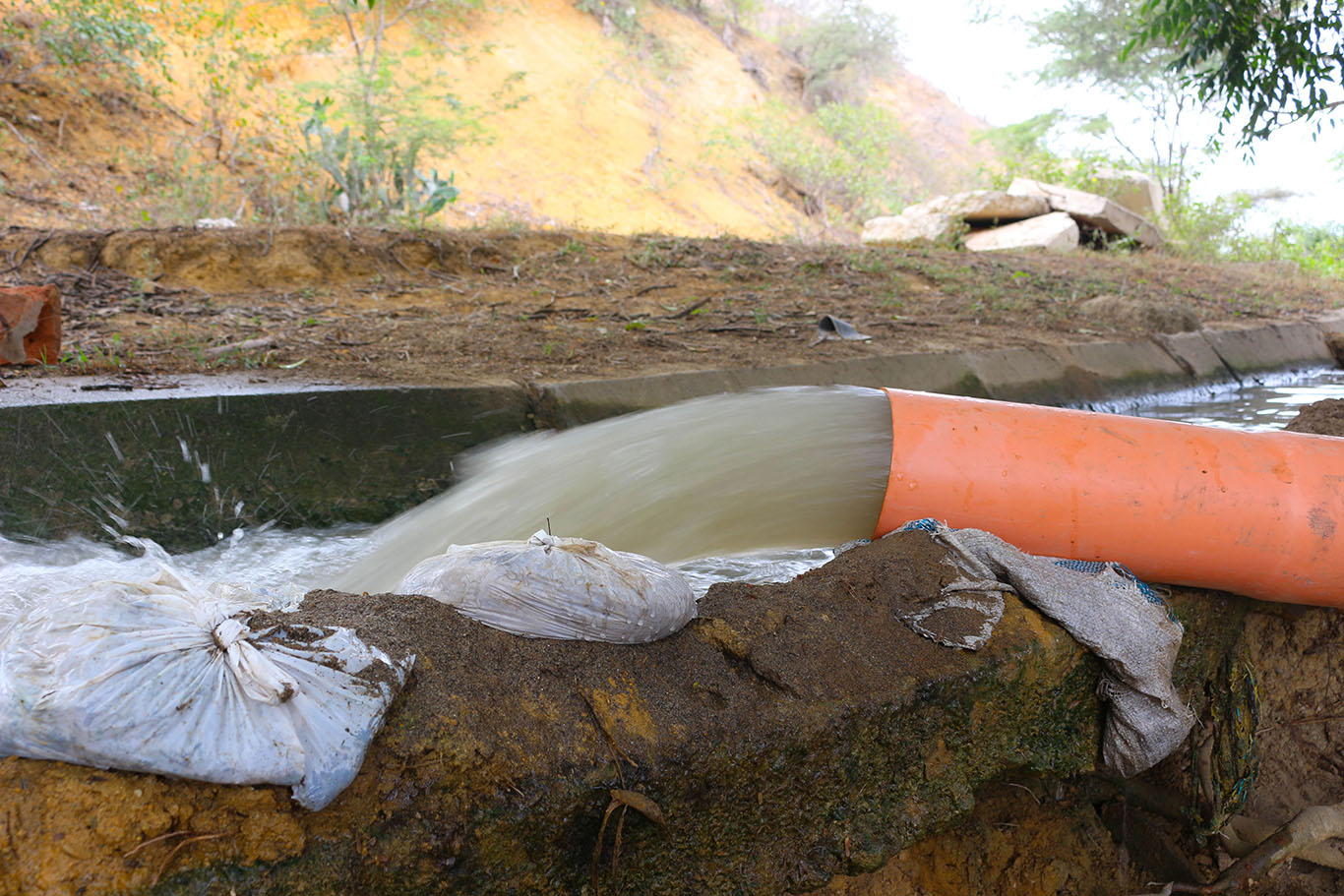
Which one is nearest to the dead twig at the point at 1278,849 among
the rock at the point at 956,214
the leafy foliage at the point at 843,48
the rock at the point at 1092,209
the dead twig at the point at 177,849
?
the dead twig at the point at 177,849

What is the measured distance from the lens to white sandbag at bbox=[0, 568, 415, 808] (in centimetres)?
104

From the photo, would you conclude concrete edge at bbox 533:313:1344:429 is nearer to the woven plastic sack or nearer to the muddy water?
the muddy water

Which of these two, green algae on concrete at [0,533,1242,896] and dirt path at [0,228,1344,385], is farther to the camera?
dirt path at [0,228,1344,385]

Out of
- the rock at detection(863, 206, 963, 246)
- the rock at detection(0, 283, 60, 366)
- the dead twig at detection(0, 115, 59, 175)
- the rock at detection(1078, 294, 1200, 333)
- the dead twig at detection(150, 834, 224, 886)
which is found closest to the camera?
the dead twig at detection(150, 834, 224, 886)

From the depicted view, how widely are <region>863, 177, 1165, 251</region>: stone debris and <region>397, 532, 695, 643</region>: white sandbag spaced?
9998 millimetres

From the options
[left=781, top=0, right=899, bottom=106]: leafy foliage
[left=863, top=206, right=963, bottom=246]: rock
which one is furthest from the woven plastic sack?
[left=781, top=0, right=899, bottom=106]: leafy foliage

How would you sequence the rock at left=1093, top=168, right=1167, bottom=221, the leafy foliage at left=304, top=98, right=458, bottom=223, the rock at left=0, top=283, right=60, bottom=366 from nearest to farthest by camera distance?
the rock at left=0, top=283, right=60, bottom=366 → the leafy foliage at left=304, top=98, right=458, bottom=223 → the rock at left=1093, top=168, right=1167, bottom=221

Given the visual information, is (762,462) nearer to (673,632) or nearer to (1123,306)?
(673,632)

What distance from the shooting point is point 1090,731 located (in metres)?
1.84

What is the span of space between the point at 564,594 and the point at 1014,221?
12103 millimetres

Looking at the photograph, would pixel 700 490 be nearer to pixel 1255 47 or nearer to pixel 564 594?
pixel 564 594

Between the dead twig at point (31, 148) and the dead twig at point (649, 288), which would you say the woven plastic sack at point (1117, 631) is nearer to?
the dead twig at point (649, 288)

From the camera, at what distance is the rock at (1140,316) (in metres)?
6.24

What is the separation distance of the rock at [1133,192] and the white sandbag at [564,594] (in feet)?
48.1
